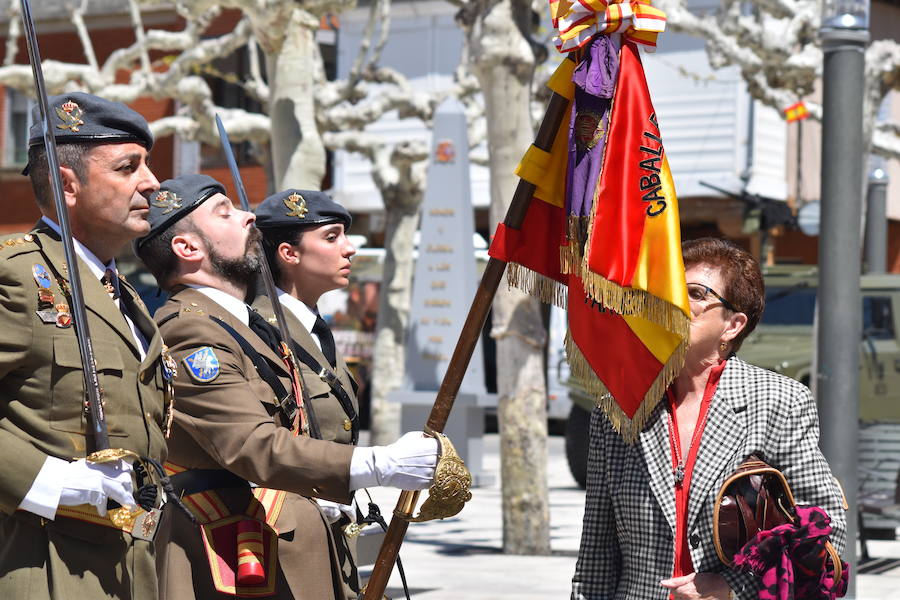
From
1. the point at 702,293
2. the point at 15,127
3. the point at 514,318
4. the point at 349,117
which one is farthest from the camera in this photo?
the point at 15,127

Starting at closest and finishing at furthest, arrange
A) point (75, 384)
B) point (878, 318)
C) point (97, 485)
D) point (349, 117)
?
1. point (97, 485)
2. point (75, 384)
3. point (878, 318)
4. point (349, 117)

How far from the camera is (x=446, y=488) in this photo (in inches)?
137

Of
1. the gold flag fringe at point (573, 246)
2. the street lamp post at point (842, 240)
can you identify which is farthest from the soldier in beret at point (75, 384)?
the street lamp post at point (842, 240)

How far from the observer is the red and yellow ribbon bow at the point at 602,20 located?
3.59 metres

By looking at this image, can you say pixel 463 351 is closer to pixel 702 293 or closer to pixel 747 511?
pixel 702 293

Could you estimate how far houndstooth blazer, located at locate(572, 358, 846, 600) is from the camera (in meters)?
3.42

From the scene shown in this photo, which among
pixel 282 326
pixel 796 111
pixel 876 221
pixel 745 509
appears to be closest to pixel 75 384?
pixel 282 326

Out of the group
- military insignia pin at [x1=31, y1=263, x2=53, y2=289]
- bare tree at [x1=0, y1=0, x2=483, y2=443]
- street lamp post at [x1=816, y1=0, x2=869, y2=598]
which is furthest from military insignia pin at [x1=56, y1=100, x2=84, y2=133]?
bare tree at [x1=0, y1=0, x2=483, y2=443]

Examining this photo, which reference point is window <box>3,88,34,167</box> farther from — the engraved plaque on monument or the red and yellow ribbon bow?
the red and yellow ribbon bow

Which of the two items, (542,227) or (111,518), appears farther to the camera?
(542,227)

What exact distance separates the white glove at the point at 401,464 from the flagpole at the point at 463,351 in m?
0.07

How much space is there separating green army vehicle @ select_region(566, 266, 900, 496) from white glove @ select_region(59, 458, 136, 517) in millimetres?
9481

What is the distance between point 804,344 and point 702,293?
10.8m

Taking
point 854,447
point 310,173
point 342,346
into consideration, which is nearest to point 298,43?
point 310,173
